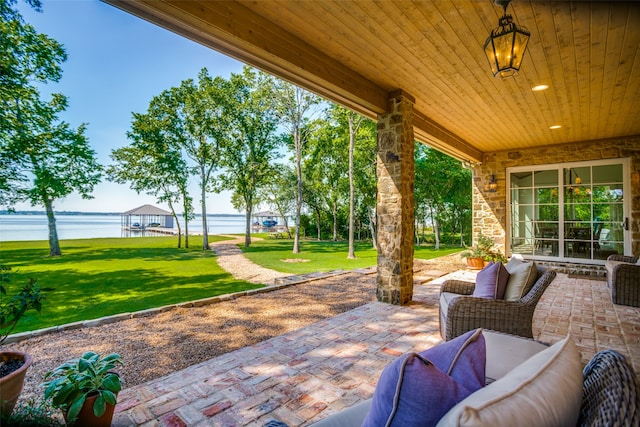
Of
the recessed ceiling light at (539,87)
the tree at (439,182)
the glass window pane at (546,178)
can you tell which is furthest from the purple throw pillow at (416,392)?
the tree at (439,182)

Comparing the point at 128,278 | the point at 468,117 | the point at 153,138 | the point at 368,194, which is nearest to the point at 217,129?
the point at 153,138

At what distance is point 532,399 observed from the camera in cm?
72

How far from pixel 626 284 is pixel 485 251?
3.25 metres

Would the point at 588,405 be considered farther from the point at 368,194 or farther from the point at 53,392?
the point at 368,194

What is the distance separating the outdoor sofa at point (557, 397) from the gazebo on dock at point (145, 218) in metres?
25.2

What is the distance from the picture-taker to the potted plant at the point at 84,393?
5.18 ft

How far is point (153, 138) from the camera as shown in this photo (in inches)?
545

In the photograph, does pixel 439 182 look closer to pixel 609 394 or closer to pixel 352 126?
pixel 352 126

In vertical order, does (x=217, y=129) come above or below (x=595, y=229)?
above

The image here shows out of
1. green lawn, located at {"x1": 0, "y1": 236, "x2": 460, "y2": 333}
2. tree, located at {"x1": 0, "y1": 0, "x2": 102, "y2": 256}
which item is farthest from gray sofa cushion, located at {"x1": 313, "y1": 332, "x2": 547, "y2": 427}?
tree, located at {"x1": 0, "y1": 0, "x2": 102, "y2": 256}

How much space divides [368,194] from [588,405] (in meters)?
13.9

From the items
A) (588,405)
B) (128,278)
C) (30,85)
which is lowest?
(128,278)

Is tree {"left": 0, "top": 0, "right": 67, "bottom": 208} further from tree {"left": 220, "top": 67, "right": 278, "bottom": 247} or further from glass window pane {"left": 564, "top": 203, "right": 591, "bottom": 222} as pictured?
glass window pane {"left": 564, "top": 203, "right": 591, "bottom": 222}

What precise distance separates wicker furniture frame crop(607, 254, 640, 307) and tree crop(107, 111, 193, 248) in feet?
47.4
